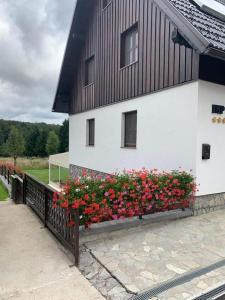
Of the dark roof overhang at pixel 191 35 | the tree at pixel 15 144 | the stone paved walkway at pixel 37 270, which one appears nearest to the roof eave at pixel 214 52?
the dark roof overhang at pixel 191 35

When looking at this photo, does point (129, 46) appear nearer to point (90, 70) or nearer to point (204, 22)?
point (204, 22)

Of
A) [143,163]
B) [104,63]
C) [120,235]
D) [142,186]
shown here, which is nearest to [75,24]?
[104,63]

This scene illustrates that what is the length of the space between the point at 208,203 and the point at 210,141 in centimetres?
149

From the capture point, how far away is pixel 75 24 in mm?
10328

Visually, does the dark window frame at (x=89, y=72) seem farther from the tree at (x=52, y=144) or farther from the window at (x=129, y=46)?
the tree at (x=52, y=144)

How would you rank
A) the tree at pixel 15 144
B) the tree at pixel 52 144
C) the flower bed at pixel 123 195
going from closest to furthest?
the flower bed at pixel 123 195 → the tree at pixel 15 144 → the tree at pixel 52 144

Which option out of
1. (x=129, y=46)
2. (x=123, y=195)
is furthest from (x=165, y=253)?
(x=129, y=46)

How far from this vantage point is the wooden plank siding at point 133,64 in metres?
6.11

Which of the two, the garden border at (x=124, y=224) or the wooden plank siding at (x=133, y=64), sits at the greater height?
the wooden plank siding at (x=133, y=64)

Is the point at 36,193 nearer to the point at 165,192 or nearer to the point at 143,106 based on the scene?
the point at 165,192

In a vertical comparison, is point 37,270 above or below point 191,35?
below

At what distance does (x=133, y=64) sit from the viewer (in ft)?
24.9

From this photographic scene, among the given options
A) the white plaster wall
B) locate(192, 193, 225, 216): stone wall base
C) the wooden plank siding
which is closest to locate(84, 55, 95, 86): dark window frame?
the wooden plank siding

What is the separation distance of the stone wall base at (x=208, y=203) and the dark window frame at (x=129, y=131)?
9.02ft
